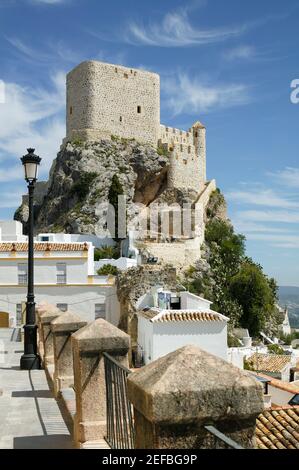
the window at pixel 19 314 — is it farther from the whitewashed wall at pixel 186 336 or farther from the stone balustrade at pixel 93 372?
the stone balustrade at pixel 93 372

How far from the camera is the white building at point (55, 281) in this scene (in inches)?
1184

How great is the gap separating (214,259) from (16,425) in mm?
47296

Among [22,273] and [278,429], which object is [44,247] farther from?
[278,429]

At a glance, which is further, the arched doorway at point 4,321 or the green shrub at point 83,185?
the green shrub at point 83,185

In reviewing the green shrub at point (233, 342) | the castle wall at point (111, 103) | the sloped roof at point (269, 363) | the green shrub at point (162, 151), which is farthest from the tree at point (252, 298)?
the sloped roof at point (269, 363)

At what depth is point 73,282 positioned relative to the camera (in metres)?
31.2

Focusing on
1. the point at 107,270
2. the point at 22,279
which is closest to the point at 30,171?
the point at 22,279

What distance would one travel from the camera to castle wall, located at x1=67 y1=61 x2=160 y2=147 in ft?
185

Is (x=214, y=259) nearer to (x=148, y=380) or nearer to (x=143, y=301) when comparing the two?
(x=143, y=301)

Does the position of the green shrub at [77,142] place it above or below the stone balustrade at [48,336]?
above

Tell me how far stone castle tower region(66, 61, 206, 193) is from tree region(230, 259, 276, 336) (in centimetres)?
1162

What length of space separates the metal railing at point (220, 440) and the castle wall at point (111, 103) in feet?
178

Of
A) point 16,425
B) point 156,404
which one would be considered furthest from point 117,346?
point 156,404

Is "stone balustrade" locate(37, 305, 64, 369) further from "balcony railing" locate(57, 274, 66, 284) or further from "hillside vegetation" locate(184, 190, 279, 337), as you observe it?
"hillside vegetation" locate(184, 190, 279, 337)
